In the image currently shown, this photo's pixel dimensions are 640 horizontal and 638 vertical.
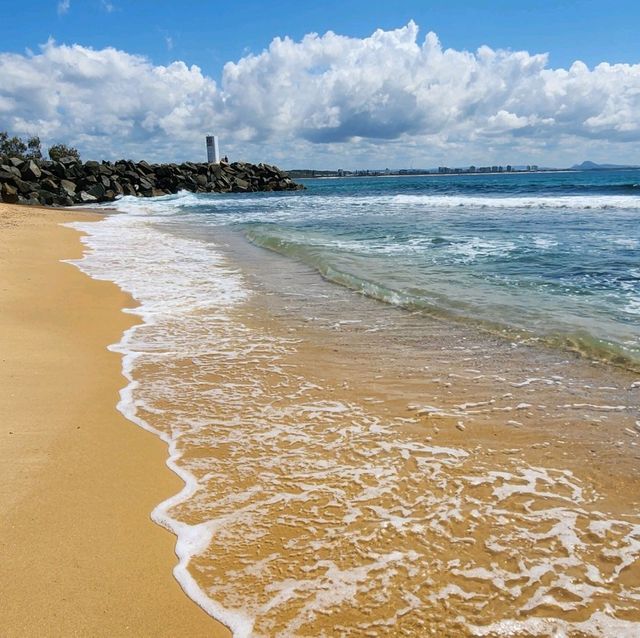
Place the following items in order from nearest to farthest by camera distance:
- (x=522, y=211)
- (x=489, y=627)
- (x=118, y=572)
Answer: (x=489, y=627) → (x=118, y=572) → (x=522, y=211)

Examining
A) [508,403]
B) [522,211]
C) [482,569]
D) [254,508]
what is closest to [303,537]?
[254,508]

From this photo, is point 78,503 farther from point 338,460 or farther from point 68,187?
point 68,187

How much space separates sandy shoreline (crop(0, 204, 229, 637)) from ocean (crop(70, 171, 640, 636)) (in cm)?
14

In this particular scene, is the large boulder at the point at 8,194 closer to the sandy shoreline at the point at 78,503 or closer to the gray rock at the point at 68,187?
the gray rock at the point at 68,187

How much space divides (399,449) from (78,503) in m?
1.90

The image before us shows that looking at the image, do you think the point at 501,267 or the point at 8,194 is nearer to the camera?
the point at 501,267

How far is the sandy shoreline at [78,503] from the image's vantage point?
2.07 m

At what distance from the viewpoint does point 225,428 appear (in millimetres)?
3734

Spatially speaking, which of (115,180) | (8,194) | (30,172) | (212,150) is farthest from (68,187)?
(212,150)

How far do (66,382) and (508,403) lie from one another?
3.59 metres

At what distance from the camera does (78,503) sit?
2758 millimetres

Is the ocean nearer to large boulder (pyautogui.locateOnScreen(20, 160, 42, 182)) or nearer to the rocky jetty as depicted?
the rocky jetty

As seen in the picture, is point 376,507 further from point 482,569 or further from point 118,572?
point 118,572

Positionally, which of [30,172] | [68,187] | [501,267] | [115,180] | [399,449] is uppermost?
[30,172]
